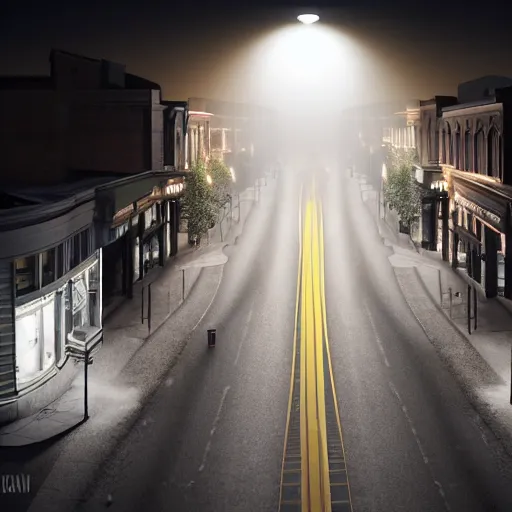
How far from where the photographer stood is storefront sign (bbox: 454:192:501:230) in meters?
29.7

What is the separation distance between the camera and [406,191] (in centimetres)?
4878

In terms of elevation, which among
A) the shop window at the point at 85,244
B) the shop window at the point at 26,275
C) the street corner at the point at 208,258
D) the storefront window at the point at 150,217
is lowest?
the street corner at the point at 208,258

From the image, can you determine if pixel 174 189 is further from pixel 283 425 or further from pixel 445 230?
pixel 283 425

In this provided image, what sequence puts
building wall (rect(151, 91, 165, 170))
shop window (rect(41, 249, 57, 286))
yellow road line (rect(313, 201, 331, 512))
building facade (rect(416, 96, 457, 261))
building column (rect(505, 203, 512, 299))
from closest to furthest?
yellow road line (rect(313, 201, 331, 512))
shop window (rect(41, 249, 57, 286))
building column (rect(505, 203, 512, 299))
building wall (rect(151, 91, 165, 170))
building facade (rect(416, 96, 457, 261))

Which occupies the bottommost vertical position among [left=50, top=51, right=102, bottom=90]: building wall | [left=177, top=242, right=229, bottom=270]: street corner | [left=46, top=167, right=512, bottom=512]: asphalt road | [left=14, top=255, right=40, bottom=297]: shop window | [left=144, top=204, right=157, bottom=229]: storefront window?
[left=46, top=167, right=512, bottom=512]: asphalt road

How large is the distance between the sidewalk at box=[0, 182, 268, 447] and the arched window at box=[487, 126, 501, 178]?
15290 millimetres

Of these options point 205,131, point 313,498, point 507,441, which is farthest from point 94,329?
point 205,131

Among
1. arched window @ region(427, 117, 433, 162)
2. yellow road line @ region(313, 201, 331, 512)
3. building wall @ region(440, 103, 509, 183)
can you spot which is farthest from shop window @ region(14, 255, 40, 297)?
arched window @ region(427, 117, 433, 162)

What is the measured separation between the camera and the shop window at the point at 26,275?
59.5 feet

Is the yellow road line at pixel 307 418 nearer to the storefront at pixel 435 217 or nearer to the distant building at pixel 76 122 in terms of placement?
the storefront at pixel 435 217

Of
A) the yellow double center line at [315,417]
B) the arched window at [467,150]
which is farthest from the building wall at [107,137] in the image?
the arched window at [467,150]

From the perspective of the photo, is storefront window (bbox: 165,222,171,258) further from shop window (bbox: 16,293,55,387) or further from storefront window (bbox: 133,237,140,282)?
shop window (bbox: 16,293,55,387)

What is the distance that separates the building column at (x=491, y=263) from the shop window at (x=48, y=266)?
22112mm

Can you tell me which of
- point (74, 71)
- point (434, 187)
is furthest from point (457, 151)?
point (74, 71)
